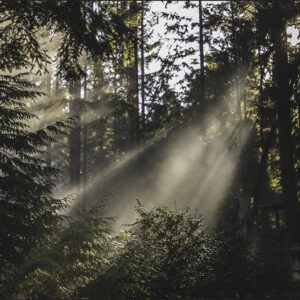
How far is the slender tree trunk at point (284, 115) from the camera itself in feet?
39.9

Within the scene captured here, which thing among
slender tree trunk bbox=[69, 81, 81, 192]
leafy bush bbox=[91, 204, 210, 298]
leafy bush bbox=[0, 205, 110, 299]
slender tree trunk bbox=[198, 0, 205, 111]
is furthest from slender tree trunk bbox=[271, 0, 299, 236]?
slender tree trunk bbox=[69, 81, 81, 192]

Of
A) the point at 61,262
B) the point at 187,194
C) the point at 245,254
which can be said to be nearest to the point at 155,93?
the point at 187,194

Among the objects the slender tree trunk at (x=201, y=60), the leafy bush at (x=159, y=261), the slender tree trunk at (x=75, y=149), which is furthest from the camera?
the slender tree trunk at (x=201, y=60)

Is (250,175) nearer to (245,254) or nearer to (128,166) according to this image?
(128,166)

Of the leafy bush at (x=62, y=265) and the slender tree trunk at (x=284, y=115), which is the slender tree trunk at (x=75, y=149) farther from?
the leafy bush at (x=62, y=265)

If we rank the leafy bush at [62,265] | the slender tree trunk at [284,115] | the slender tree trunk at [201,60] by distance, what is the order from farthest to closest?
the slender tree trunk at [201,60] → the slender tree trunk at [284,115] → the leafy bush at [62,265]

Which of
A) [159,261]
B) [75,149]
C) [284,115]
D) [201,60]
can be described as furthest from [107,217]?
[201,60]

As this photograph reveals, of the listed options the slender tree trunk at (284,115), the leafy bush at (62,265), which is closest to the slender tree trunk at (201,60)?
the slender tree trunk at (284,115)

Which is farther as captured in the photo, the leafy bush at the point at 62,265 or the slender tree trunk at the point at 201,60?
the slender tree trunk at the point at 201,60

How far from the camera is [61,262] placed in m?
5.98

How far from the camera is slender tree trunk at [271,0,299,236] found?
1216cm

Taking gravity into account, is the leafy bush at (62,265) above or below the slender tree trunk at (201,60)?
below

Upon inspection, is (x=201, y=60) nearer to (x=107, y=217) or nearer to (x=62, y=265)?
(x=107, y=217)

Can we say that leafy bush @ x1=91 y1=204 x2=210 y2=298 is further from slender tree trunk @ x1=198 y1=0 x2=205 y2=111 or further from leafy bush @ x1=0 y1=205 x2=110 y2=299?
slender tree trunk @ x1=198 y1=0 x2=205 y2=111
